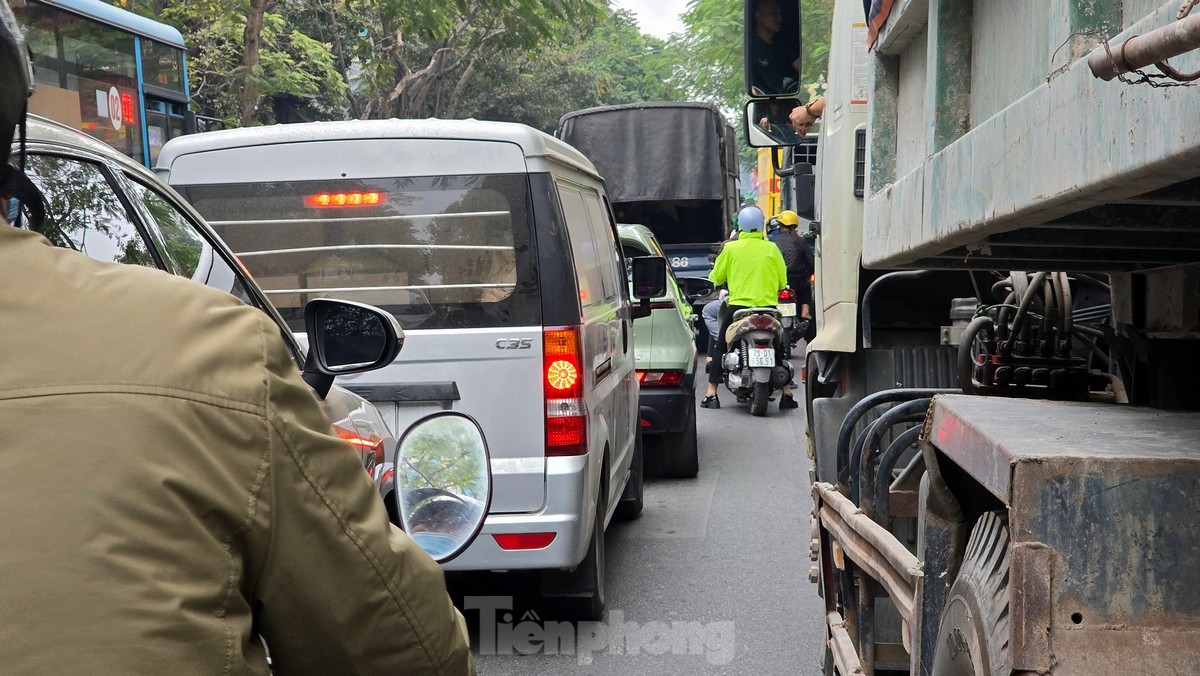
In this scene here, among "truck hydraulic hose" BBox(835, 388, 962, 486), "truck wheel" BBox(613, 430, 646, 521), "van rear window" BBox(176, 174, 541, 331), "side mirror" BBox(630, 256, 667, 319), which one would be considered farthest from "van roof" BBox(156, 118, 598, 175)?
"truck wheel" BBox(613, 430, 646, 521)

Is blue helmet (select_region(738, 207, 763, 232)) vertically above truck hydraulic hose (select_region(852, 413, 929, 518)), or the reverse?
blue helmet (select_region(738, 207, 763, 232))

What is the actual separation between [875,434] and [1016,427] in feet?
3.72

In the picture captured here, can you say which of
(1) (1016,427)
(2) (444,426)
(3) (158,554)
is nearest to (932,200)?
(1) (1016,427)

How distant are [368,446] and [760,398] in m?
8.45

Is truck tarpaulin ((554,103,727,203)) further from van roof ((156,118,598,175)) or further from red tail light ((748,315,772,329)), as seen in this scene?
van roof ((156,118,598,175))

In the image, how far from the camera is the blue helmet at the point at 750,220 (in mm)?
11125

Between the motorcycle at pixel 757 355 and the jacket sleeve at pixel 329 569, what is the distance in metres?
9.67

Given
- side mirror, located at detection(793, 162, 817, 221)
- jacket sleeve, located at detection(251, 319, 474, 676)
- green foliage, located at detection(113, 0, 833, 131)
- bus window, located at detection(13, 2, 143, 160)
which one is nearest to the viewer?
jacket sleeve, located at detection(251, 319, 474, 676)

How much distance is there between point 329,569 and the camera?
1139 millimetres

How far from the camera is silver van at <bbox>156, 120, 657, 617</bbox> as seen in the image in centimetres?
451

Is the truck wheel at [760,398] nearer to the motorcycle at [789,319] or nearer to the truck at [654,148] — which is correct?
the motorcycle at [789,319]

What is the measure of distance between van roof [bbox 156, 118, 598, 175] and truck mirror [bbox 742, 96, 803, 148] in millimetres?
891

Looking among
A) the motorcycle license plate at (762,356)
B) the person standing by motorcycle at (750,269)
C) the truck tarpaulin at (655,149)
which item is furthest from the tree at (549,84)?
the motorcycle license plate at (762,356)

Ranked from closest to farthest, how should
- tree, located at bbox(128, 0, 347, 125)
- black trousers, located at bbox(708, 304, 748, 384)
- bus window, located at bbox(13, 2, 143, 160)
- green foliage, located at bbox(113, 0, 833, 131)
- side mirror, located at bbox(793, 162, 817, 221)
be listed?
1. side mirror, located at bbox(793, 162, 817, 221)
2. bus window, located at bbox(13, 2, 143, 160)
3. black trousers, located at bbox(708, 304, 748, 384)
4. tree, located at bbox(128, 0, 347, 125)
5. green foliage, located at bbox(113, 0, 833, 131)
